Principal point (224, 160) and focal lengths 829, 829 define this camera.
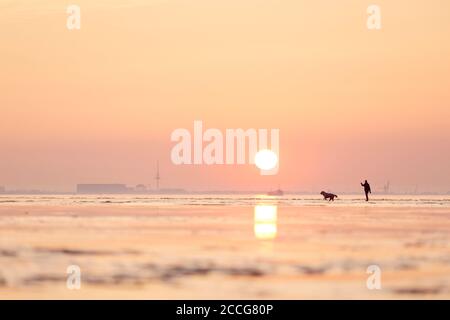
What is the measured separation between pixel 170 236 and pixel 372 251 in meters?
8.70

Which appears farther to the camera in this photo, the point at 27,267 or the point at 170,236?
the point at 170,236

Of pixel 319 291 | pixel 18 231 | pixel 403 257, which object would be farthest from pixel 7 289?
pixel 18 231

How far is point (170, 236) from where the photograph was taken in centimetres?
3200

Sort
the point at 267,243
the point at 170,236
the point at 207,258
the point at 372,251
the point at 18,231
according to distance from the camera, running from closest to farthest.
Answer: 1. the point at 207,258
2. the point at 372,251
3. the point at 267,243
4. the point at 170,236
5. the point at 18,231

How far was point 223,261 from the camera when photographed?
23.8m

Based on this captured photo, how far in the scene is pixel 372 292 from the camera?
61.2ft

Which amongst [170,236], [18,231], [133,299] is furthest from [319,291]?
[18,231]

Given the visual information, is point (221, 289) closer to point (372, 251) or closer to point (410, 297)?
point (410, 297)

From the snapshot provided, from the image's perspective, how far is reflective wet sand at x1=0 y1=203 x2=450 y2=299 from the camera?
1877 cm

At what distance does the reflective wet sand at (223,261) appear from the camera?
61.6 feet

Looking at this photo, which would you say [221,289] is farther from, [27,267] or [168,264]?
[27,267]

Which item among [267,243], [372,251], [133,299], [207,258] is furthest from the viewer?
[267,243]

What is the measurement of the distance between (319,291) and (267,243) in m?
10.8

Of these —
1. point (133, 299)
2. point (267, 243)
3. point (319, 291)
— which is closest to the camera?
point (133, 299)
